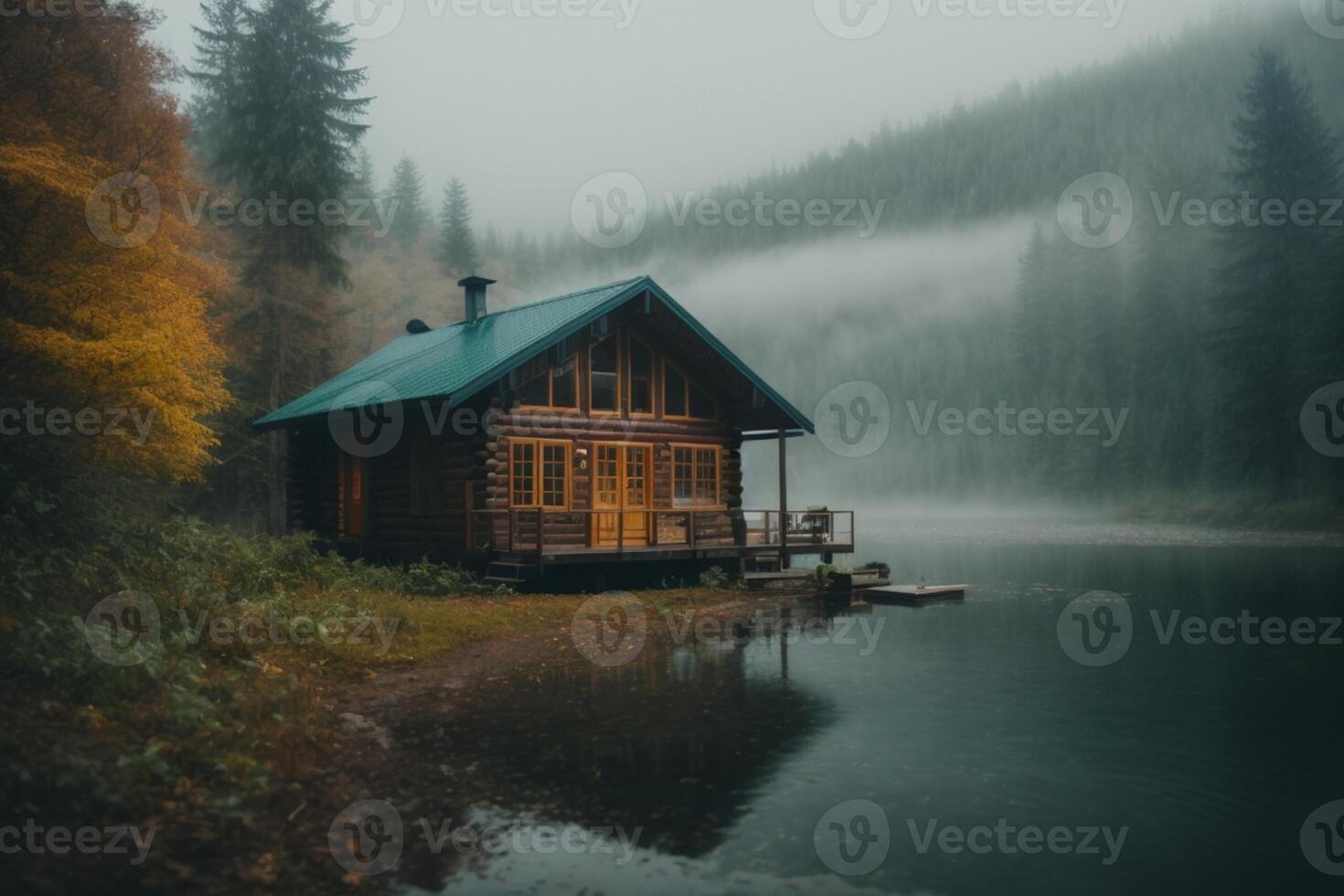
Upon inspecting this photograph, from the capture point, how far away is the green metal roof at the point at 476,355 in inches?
827

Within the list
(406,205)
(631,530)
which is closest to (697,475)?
(631,530)

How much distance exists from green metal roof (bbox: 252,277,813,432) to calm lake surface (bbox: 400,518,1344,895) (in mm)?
7696

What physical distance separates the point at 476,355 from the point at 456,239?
56.0 metres

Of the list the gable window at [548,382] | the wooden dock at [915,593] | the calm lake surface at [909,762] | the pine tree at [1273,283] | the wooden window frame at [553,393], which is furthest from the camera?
the pine tree at [1273,283]

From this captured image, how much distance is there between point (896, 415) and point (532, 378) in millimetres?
94191

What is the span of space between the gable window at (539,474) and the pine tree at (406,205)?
64608 millimetres

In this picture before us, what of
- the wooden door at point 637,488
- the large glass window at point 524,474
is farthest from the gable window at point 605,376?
the large glass window at point 524,474

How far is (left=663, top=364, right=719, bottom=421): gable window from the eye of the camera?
2531cm

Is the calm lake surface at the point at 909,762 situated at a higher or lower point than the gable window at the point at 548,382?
lower

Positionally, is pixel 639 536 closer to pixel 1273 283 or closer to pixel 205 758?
pixel 205 758

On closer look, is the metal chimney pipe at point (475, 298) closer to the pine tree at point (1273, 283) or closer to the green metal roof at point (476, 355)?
the green metal roof at point (476, 355)

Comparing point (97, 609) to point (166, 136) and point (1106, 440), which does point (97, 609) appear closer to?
point (166, 136)

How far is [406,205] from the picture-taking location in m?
89.0

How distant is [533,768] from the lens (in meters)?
9.40
